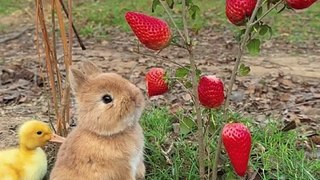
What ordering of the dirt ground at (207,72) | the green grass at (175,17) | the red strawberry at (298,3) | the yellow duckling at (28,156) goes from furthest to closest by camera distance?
the green grass at (175,17) < the dirt ground at (207,72) < the yellow duckling at (28,156) < the red strawberry at (298,3)

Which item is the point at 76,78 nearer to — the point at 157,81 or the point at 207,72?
the point at 157,81

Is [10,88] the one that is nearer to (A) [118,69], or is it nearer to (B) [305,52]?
(A) [118,69]

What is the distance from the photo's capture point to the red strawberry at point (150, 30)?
2.57 metres

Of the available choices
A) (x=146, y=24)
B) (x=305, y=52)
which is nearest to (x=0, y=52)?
(x=305, y=52)

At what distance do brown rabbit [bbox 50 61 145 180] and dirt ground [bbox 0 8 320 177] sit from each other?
0.20m

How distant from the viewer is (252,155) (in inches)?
128

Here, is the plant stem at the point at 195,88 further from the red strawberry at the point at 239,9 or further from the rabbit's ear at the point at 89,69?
the rabbit's ear at the point at 89,69

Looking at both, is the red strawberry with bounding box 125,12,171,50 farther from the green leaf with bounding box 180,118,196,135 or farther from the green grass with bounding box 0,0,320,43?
the green grass with bounding box 0,0,320,43

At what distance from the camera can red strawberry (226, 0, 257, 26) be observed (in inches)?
102

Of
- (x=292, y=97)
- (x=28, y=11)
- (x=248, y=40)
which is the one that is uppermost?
(x=248, y=40)

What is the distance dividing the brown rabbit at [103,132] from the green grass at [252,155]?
18.9 inches

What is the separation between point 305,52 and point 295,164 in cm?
417

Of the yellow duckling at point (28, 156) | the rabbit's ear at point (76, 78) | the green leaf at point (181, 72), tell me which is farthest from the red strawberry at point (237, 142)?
the yellow duckling at point (28, 156)

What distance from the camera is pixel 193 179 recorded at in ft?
10.4
